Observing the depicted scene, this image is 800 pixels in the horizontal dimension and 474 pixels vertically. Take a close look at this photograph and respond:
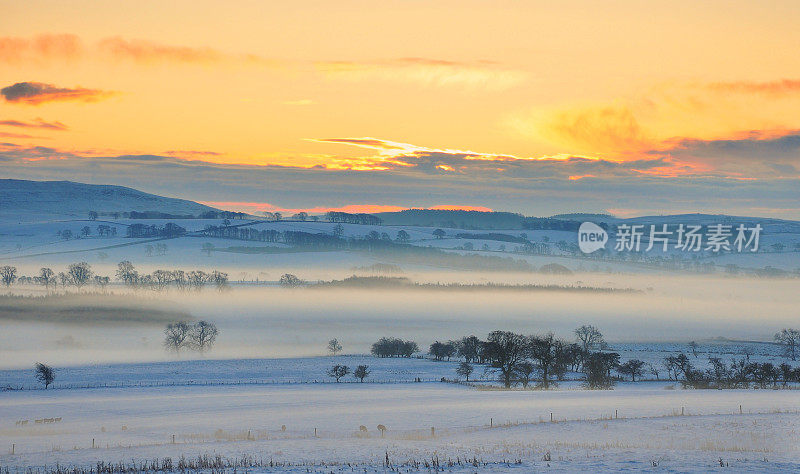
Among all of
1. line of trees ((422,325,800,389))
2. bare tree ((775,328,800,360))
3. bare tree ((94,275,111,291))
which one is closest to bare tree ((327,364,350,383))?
line of trees ((422,325,800,389))

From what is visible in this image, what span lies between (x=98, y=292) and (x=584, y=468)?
15810cm

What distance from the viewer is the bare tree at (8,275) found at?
182375 mm

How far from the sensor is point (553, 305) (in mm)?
192875

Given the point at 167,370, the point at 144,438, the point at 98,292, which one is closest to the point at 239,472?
the point at 144,438

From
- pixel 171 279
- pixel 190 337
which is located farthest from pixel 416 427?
pixel 171 279

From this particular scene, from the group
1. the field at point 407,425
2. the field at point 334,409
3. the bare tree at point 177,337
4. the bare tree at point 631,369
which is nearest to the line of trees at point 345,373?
the field at point 334,409

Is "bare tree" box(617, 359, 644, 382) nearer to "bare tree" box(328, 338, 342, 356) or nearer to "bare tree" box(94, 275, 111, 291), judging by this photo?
"bare tree" box(328, 338, 342, 356)

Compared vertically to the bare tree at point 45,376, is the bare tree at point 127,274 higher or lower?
higher

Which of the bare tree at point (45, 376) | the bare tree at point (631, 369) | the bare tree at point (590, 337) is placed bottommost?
the bare tree at point (45, 376)

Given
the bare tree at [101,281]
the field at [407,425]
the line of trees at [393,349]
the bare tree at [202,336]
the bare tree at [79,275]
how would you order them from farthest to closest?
1. the bare tree at [101,281]
2. the bare tree at [79,275]
3. the bare tree at [202,336]
4. the line of trees at [393,349]
5. the field at [407,425]

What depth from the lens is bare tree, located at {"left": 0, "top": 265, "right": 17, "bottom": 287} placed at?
7180 inches

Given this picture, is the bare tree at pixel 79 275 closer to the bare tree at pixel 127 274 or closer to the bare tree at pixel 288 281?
the bare tree at pixel 127 274

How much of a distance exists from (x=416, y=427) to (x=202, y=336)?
84121 millimetres

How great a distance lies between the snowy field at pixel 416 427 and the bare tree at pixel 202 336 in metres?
54.0
